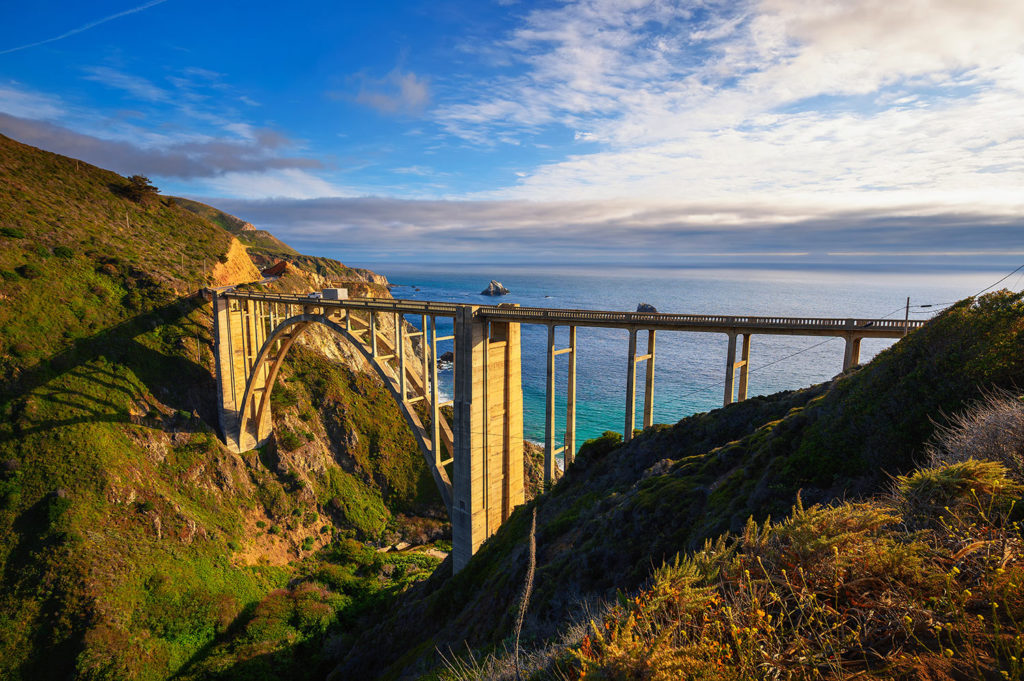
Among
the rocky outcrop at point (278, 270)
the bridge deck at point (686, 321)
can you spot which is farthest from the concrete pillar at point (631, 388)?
the rocky outcrop at point (278, 270)

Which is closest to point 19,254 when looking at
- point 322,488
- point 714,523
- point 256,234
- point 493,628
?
point 322,488

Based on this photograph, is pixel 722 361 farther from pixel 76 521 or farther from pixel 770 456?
pixel 76 521

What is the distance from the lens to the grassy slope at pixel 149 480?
84.1ft

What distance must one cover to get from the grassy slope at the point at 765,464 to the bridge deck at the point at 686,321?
253cm

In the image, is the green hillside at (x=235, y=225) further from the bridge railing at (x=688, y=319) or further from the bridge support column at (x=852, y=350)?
the bridge support column at (x=852, y=350)

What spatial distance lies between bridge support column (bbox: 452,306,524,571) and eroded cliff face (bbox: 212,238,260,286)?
128ft

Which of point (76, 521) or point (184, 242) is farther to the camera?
point (184, 242)

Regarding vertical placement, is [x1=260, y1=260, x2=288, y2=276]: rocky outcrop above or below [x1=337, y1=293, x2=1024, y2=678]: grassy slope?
above

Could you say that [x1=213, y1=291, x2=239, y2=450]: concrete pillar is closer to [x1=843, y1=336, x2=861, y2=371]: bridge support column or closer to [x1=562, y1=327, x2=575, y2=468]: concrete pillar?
[x1=562, y1=327, x2=575, y2=468]: concrete pillar

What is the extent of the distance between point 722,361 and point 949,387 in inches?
2662

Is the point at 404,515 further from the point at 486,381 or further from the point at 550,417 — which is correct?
the point at 550,417

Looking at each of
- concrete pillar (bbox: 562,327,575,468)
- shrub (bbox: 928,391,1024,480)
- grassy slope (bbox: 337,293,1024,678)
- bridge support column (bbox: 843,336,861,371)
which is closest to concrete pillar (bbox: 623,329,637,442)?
grassy slope (bbox: 337,293,1024,678)

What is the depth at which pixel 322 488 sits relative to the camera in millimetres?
40938

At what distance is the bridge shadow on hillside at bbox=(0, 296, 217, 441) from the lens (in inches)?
1264
